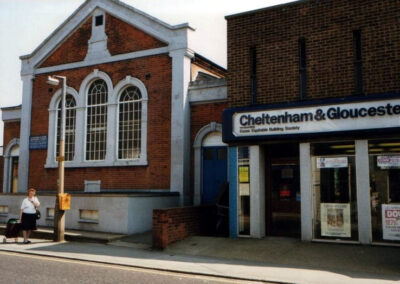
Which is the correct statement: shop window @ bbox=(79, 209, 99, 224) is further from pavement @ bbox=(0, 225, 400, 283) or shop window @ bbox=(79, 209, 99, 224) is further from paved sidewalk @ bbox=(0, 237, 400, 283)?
paved sidewalk @ bbox=(0, 237, 400, 283)

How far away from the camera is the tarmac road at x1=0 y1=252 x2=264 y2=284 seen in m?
7.97

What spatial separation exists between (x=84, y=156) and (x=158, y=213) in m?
7.58

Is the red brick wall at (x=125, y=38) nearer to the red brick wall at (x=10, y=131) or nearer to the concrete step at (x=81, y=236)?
the red brick wall at (x=10, y=131)

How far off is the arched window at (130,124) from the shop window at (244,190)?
221 inches

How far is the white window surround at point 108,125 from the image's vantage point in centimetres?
1695

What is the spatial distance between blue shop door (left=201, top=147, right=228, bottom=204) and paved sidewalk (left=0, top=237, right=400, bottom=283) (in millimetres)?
3460

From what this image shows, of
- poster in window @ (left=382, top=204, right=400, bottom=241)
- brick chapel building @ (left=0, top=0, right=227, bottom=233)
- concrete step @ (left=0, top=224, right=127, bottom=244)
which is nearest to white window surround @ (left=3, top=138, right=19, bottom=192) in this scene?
brick chapel building @ (left=0, top=0, right=227, bottom=233)

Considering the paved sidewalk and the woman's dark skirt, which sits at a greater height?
the woman's dark skirt

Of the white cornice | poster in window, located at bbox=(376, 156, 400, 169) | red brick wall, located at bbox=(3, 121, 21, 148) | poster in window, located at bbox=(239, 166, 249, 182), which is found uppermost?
the white cornice

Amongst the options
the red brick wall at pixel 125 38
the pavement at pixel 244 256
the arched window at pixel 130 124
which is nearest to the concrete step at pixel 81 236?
the pavement at pixel 244 256

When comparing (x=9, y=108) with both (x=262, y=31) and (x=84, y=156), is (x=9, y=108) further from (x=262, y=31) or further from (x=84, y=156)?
(x=262, y=31)

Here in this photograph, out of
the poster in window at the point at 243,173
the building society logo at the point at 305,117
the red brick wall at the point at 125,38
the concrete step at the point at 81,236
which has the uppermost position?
the red brick wall at the point at 125,38

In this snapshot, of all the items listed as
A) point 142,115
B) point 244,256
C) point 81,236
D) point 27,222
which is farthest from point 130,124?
point 244,256

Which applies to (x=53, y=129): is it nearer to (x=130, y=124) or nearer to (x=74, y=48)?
(x=74, y=48)
